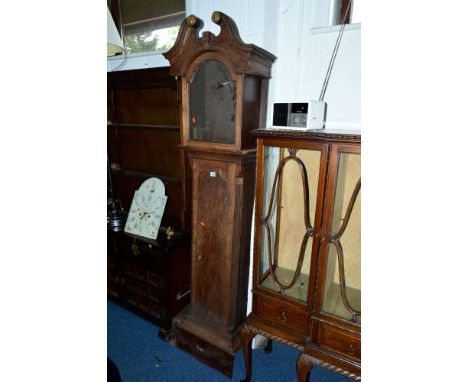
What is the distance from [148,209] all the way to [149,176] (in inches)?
12.1

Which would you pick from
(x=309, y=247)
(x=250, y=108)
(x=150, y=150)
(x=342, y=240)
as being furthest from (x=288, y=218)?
(x=150, y=150)

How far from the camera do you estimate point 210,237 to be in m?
1.78

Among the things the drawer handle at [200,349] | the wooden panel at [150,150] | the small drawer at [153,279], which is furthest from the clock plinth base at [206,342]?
the wooden panel at [150,150]

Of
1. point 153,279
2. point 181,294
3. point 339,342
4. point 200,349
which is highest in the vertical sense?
point 339,342

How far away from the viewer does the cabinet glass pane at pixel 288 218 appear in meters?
1.48

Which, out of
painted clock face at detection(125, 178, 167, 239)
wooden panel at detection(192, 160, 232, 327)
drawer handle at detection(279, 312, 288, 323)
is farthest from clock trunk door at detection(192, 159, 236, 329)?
painted clock face at detection(125, 178, 167, 239)

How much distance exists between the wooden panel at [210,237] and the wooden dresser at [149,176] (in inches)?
12.7

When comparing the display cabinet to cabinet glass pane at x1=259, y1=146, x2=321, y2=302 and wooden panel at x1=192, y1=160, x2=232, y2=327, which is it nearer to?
cabinet glass pane at x1=259, y1=146, x2=321, y2=302

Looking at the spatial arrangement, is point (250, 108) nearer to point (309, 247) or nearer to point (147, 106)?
point (309, 247)

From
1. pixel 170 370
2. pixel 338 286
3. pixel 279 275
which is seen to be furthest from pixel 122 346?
pixel 338 286

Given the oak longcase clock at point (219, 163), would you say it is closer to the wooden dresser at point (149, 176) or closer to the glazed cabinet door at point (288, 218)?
the glazed cabinet door at point (288, 218)

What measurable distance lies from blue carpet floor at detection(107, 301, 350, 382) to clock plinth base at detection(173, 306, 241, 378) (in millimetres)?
56
